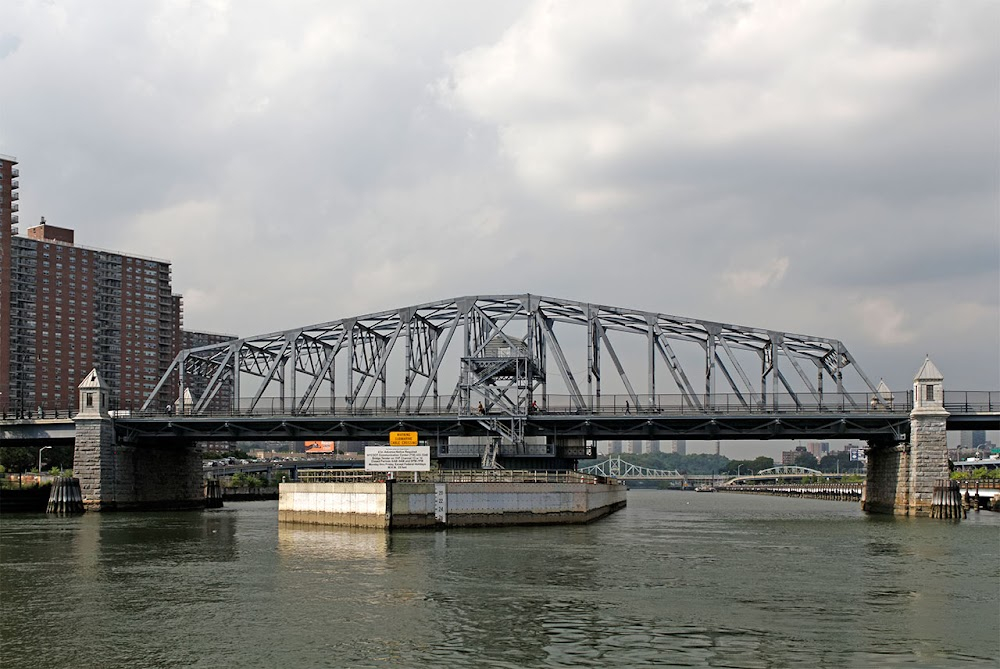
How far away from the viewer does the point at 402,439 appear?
8188 centimetres

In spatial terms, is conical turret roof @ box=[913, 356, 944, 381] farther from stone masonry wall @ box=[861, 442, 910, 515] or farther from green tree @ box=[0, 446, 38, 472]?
green tree @ box=[0, 446, 38, 472]

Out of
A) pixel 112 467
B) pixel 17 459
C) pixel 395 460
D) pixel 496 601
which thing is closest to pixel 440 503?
pixel 395 460

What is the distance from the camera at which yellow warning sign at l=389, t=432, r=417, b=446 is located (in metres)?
81.2

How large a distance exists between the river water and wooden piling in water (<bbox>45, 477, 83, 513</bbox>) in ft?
138

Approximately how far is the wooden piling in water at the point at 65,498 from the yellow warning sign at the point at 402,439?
51050mm

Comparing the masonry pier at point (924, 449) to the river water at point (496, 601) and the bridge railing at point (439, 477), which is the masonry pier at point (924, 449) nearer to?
the river water at point (496, 601)

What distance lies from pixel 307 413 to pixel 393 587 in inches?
2985

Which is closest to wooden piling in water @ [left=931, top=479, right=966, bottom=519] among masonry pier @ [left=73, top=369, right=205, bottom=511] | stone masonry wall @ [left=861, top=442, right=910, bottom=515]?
stone masonry wall @ [left=861, top=442, right=910, bottom=515]

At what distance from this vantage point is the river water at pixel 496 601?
1303 inches

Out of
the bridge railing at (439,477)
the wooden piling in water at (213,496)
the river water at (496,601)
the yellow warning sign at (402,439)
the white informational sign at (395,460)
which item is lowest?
the wooden piling in water at (213,496)

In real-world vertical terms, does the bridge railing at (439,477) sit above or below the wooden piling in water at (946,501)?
above

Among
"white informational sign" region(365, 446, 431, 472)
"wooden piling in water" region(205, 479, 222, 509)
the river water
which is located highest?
"white informational sign" region(365, 446, 431, 472)

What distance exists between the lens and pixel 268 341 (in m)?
132

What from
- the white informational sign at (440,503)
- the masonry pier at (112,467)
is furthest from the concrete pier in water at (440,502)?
the masonry pier at (112,467)
